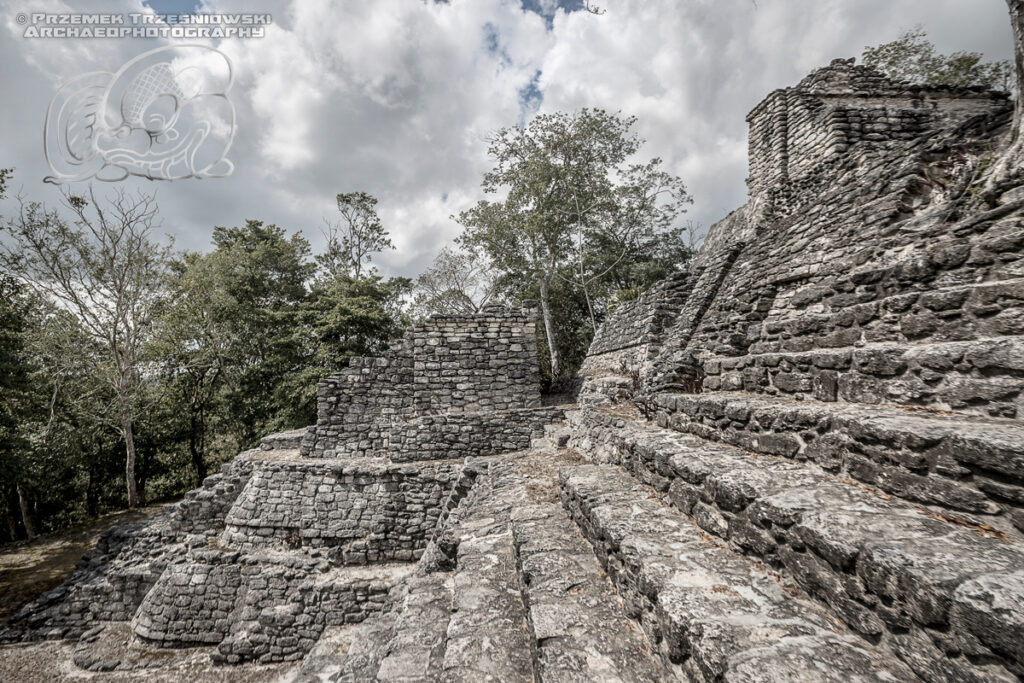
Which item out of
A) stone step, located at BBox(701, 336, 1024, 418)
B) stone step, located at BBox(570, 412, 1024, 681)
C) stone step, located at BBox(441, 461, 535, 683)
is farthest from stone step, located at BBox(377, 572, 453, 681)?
stone step, located at BBox(701, 336, 1024, 418)

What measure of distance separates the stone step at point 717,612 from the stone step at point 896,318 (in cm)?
190

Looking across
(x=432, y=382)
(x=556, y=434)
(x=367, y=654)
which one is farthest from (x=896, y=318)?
(x=432, y=382)

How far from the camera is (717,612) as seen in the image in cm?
139

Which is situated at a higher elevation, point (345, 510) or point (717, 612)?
point (717, 612)

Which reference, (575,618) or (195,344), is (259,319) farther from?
(575,618)

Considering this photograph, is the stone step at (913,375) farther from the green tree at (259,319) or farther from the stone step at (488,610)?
the green tree at (259,319)

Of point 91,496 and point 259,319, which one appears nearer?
point 91,496

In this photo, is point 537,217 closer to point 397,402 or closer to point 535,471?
point 397,402

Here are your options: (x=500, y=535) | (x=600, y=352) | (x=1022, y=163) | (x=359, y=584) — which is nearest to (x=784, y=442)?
(x=500, y=535)

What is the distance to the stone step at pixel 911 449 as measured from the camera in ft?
4.41

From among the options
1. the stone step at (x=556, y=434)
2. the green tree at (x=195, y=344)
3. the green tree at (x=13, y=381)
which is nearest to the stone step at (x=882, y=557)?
the stone step at (x=556, y=434)

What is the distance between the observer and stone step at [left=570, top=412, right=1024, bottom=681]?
3.12ft

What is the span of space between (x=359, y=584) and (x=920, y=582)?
6.58 meters

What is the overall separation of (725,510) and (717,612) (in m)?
0.70
